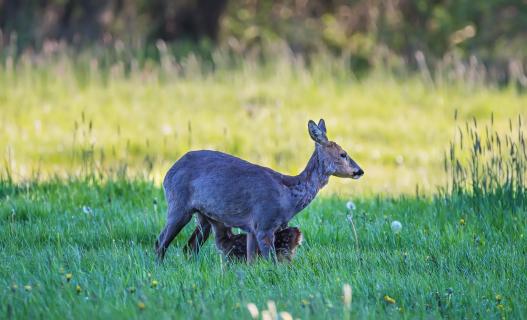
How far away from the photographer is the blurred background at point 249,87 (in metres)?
12.5

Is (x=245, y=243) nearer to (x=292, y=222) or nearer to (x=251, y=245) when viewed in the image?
(x=251, y=245)

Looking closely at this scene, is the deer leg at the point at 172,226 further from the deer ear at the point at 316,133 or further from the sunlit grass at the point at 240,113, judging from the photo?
the sunlit grass at the point at 240,113

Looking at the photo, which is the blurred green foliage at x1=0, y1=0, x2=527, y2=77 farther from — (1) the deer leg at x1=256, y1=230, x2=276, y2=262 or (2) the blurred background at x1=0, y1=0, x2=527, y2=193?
(1) the deer leg at x1=256, y1=230, x2=276, y2=262

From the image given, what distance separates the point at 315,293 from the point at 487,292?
3.65 feet

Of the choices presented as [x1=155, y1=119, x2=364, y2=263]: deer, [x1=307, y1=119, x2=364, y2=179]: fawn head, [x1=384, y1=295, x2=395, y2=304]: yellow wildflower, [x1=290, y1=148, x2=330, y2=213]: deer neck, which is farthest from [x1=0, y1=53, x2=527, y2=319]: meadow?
[x1=307, y1=119, x2=364, y2=179]: fawn head

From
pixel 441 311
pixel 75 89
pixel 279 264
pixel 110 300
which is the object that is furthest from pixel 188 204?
pixel 75 89

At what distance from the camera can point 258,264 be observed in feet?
21.0

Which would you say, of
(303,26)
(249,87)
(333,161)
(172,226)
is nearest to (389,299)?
(333,161)

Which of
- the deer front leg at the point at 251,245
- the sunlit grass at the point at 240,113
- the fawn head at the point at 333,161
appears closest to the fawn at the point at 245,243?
the deer front leg at the point at 251,245

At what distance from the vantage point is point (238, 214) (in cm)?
664

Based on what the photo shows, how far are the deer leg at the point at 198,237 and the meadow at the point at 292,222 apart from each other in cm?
9

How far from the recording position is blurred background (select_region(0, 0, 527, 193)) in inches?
491

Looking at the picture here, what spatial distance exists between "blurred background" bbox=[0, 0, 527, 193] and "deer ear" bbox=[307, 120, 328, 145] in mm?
2126

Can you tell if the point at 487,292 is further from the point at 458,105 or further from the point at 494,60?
the point at 494,60
